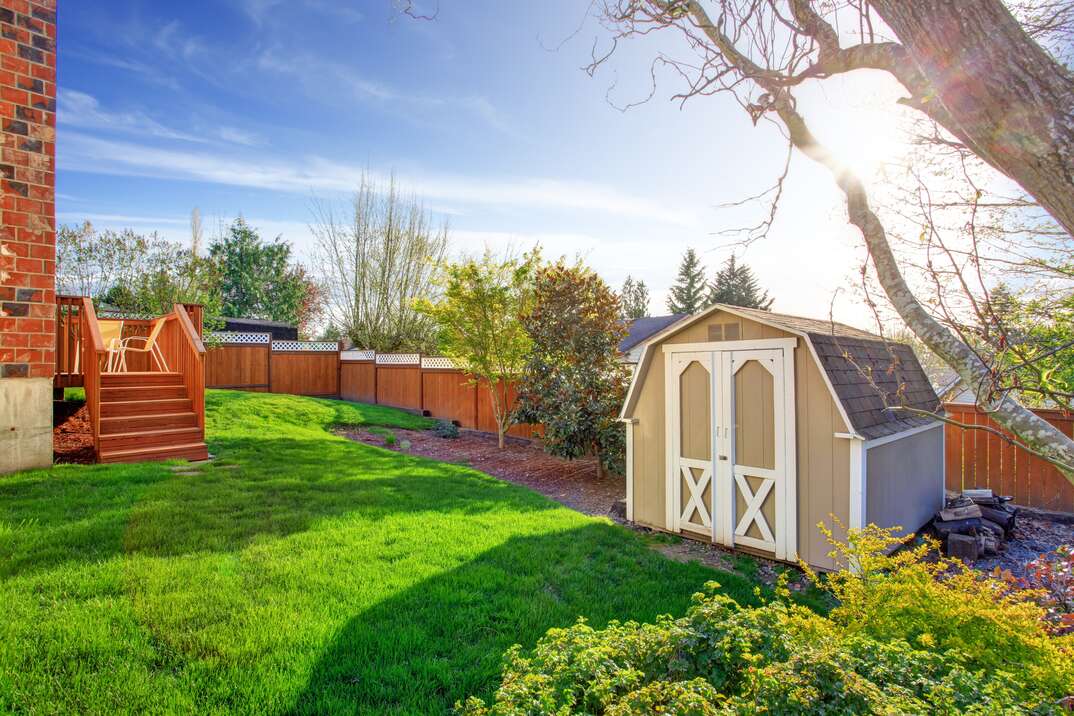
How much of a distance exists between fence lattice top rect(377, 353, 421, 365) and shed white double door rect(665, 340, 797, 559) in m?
10.2

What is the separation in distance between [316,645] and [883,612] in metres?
2.73

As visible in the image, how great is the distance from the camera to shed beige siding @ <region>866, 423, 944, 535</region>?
4484 millimetres

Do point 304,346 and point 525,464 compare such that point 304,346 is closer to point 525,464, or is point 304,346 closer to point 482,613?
point 525,464

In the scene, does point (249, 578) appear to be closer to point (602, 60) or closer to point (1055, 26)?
point (602, 60)

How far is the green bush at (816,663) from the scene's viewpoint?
1444 millimetres

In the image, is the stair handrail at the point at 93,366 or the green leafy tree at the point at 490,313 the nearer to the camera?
the stair handrail at the point at 93,366

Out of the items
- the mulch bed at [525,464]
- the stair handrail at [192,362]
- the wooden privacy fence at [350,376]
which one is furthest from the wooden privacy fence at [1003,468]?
the stair handrail at [192,362]

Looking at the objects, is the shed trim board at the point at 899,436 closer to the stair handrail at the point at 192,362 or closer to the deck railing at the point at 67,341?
the stair handrail at the point at 192,362

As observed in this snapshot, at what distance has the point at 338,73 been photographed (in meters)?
8.13

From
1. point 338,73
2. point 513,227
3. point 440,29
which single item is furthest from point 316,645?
point 513,227

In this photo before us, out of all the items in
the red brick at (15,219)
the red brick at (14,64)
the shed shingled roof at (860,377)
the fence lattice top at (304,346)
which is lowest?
the shed shingled roof at (860,377)

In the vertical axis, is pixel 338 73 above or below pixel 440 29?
above

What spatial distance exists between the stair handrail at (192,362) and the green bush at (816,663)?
641 cm

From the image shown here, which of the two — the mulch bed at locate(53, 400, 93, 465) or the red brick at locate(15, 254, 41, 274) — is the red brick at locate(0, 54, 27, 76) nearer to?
the red brick at locate(15, 254, 41, 274)
